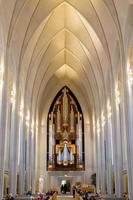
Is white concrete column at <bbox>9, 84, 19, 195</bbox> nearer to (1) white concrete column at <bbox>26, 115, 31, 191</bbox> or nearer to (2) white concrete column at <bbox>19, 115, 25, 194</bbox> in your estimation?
(2) white concrete column at <bbox>19, 115, 25, 194</bbox>

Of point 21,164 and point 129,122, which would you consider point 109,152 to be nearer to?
point 21,164

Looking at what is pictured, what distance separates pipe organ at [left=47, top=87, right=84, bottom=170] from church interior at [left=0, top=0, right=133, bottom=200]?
0.12 m

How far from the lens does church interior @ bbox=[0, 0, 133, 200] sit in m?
19.9

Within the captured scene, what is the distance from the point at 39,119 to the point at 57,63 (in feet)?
26.0

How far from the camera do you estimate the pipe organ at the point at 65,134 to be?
37.0 m

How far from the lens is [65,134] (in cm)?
3788

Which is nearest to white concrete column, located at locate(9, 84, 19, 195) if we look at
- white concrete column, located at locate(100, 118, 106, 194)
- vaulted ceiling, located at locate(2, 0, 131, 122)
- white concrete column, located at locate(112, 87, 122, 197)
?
vaulted ceiling, located at locate(2, 0, 131, 122)

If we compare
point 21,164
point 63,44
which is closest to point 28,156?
point 21,164

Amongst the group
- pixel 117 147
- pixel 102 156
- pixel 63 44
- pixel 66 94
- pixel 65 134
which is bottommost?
pixel 102 156

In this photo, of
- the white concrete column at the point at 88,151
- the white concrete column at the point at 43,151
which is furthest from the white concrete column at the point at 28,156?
the white concrete column at the point at 88,151

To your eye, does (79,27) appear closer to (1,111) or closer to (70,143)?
(1,111)

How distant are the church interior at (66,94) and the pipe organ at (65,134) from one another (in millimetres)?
119

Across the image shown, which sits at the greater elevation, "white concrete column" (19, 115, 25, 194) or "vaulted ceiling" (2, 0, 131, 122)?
"vaulted ceiling" (2, 0, 131, 122)

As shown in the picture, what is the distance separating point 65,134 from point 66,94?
5068mm
